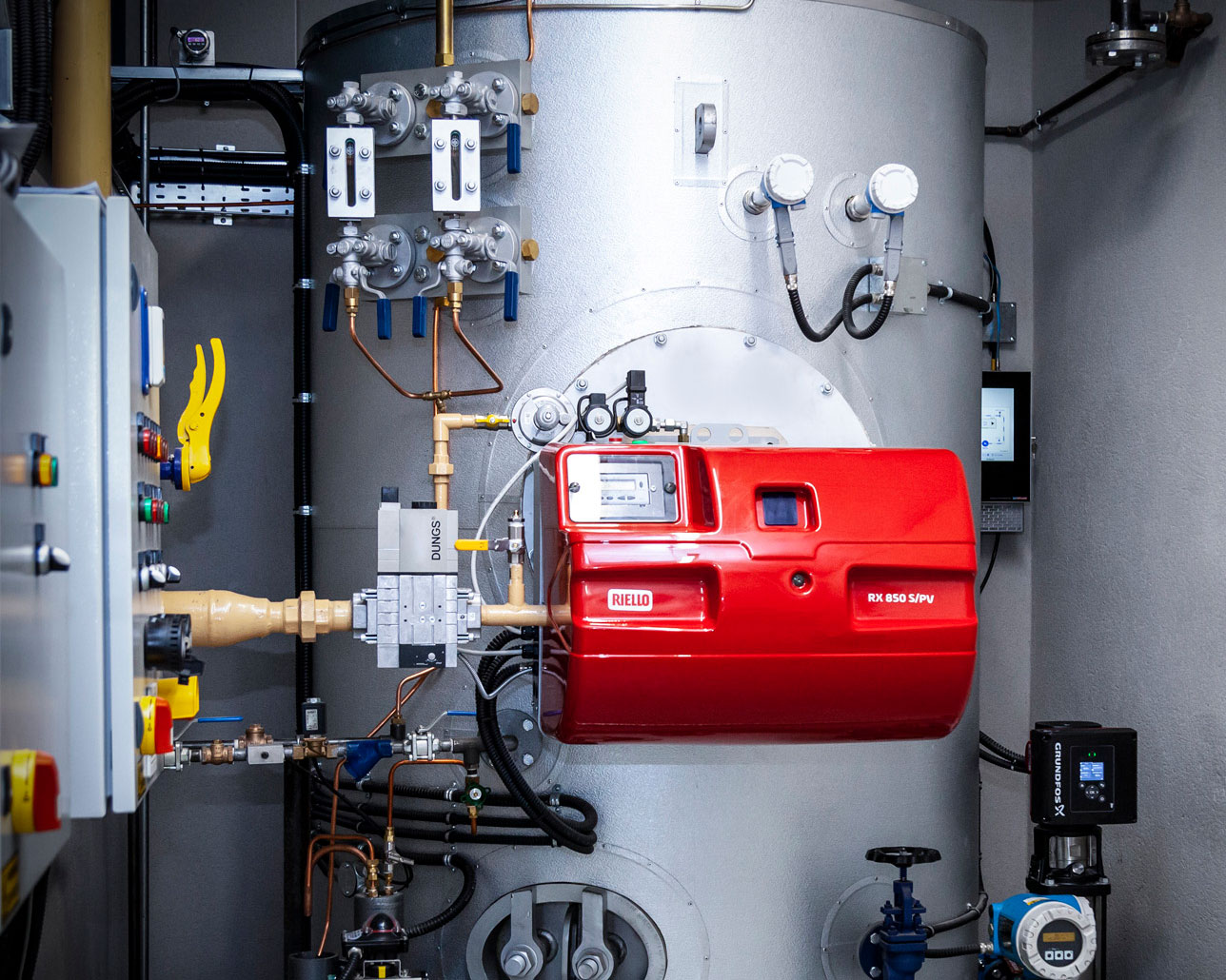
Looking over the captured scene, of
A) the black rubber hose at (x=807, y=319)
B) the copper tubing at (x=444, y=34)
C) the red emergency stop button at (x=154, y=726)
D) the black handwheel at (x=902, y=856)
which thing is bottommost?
the black handwheel at (x=902, y=856)

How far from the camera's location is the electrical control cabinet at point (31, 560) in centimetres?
102

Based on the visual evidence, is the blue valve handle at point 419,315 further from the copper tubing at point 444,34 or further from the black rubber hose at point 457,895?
the black rubber hose at point 457,895

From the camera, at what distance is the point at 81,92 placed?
236 centimetres

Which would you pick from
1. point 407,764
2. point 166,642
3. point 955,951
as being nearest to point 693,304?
point 407,764

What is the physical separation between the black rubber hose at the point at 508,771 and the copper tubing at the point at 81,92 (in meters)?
1.26

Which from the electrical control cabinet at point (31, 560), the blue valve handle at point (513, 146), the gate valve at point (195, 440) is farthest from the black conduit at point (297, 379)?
the electrical control cabinet at point (31, 560)

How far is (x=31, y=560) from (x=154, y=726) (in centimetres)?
34

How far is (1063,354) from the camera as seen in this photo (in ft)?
9.59

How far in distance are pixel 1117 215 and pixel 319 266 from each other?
1781 mm

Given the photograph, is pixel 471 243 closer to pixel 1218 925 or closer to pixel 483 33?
pixel 483 33

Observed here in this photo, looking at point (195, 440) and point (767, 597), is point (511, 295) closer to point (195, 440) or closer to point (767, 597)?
point (195, 440)

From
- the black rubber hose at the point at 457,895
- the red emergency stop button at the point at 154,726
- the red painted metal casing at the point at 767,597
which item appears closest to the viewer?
the red emergency stop button at the point at 154,726

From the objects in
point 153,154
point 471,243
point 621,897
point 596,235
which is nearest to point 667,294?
point 596,235

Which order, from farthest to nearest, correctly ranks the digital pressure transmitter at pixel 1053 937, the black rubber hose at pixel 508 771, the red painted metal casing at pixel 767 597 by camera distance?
the digital pressure transmitter at pixel 1053 937 < the black rubber hose at pixel 508 771 < the red painted metal casing at pixel 767 597
